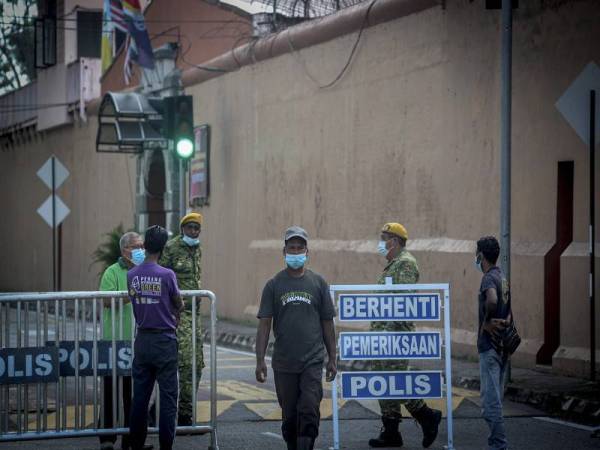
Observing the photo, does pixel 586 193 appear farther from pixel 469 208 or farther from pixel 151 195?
pixel 151 195

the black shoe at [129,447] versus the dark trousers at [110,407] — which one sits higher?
the dark trousers at [110,407]

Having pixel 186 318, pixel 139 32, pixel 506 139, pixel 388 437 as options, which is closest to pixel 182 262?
pixel 186 318

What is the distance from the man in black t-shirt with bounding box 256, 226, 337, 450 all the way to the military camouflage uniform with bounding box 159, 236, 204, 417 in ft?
4.99

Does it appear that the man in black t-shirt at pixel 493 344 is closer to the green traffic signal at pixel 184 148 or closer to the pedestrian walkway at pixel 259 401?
the pedestrian walkway at pixel 259 401

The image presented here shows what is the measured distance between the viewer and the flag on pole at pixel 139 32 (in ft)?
93.5

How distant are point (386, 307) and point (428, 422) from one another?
1017 millimetres

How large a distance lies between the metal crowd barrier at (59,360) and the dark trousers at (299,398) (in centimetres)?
112

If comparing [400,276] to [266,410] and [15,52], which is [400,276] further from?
[15,52]

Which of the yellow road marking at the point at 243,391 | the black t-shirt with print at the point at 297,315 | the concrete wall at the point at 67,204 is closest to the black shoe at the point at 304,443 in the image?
the black t-shirt with print at the point at 297,315

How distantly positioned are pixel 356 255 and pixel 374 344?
10407mm

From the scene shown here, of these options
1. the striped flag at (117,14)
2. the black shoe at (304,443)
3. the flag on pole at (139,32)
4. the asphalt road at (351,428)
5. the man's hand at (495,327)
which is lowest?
the asphalt road at (351,428)

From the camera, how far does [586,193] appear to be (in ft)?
50.2

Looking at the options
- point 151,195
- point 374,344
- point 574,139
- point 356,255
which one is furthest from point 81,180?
point 374,344

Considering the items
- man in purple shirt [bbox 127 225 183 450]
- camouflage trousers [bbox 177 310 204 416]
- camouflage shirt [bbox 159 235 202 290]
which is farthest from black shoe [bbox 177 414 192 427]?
man in purple shirt [bbox 127 225 183 450]
